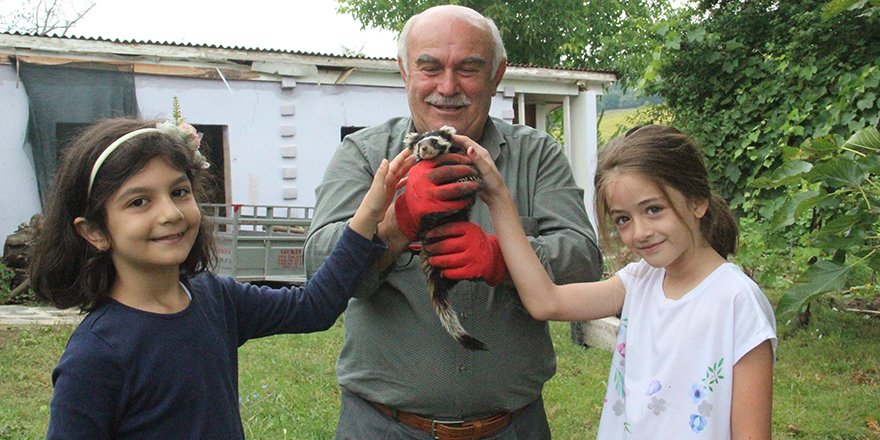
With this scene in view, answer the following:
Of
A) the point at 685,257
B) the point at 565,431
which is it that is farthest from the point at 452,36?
the point at 565,431

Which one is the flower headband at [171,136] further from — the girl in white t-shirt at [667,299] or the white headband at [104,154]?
the girl in white t-shirt at [667,299]

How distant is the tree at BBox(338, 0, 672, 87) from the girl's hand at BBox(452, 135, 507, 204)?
60.4 ft

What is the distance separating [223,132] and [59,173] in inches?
382

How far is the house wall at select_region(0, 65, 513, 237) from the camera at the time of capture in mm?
10203

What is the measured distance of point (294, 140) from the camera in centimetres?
1184

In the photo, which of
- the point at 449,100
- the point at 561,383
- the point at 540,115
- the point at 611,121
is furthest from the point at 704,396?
the point at 611,121

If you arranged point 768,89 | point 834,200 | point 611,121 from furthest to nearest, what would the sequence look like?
point 611,121 → point 768,89 → point 834,200

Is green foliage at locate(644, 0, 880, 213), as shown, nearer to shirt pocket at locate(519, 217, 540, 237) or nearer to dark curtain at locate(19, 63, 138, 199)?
shirt pocket at locate(519, 217, 540, 237)

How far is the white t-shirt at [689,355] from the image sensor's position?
192 centimetres

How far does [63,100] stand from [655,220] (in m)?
10.0

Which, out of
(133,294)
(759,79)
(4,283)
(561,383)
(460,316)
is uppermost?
(759,79)

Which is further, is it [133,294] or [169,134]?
[169,134]

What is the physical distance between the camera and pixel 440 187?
6.73 ft

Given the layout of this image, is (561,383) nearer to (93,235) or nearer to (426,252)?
(426,252)
